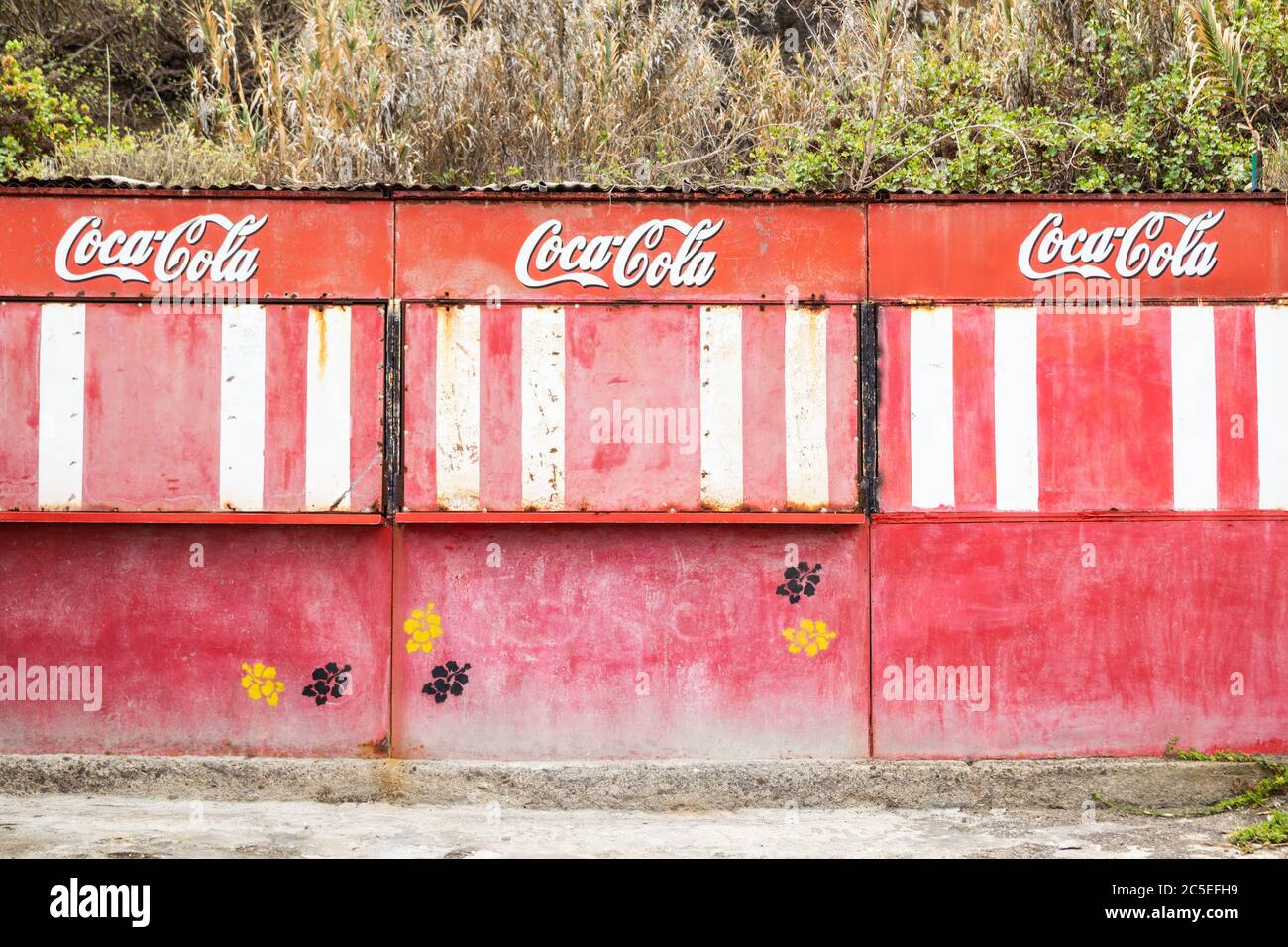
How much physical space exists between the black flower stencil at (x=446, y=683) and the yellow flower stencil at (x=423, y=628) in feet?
0.55

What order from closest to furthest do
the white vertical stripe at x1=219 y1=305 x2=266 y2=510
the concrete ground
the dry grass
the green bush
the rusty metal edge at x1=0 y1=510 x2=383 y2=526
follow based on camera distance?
the concrete ground < the rusty metal edge at x1=0 y1=510 x2=383 y2=526 < the white vertical stripe at x1=219 y1=305 x2=266 y2=510 < the dry grass < the green bush

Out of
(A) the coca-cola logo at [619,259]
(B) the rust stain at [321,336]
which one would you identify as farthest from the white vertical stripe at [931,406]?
(B) the rust stain at [321,336]

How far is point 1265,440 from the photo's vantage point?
292 inches

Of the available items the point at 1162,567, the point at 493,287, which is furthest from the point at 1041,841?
the point at 493,287

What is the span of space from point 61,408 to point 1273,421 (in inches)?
311

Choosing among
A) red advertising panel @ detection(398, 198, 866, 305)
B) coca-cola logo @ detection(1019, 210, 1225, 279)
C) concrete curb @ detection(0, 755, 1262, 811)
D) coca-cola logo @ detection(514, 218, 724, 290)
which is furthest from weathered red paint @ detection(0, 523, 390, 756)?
coca-cola logo @ detection(1019, 210, 1225, 279)

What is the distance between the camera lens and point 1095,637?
24.3 feet

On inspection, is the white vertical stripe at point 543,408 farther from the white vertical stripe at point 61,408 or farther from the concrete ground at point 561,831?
the white vertical stripe at point 61,408

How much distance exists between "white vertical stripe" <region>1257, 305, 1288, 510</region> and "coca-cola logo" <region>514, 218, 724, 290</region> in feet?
12.0

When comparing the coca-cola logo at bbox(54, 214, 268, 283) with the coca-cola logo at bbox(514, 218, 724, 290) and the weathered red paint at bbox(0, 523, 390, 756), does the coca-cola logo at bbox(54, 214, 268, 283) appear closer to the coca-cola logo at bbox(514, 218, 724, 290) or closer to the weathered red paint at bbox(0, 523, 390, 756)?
the weathered red paint at bbox(0, 523, 390, 756)

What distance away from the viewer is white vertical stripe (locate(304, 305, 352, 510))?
7352 mm

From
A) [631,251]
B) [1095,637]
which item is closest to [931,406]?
[1095,637]

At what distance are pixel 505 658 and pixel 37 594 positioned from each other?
121 inches
